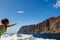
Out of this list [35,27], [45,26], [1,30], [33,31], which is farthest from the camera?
[33,31]

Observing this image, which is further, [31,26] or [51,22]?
[31,26]

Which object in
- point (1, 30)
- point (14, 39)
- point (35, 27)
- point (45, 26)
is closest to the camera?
point (1, 30)

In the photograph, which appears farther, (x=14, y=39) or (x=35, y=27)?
(x=35, y=27)

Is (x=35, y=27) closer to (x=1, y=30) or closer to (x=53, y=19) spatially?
(x=53, y=19)

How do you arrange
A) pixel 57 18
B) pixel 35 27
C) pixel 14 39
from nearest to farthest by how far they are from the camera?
pixel 14 39 < pixel 57 18 < pixel 35 27

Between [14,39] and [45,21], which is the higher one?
[45,21]

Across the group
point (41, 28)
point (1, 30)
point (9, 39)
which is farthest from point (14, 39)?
point (41, 28)

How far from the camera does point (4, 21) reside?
78.8 inches

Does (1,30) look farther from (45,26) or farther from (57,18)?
(45,26)

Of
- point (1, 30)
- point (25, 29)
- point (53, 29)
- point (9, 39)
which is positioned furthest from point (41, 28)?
point (1, 30)

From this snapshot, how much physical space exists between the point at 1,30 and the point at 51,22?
104577 millimetres

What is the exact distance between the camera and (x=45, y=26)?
110 m

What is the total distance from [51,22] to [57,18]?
4.77 m

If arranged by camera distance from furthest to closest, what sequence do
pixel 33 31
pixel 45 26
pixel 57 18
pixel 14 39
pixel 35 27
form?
pixel 33 31, pixel 35 27, pixel 45 26, pixel 57 18, pixel 14 39
